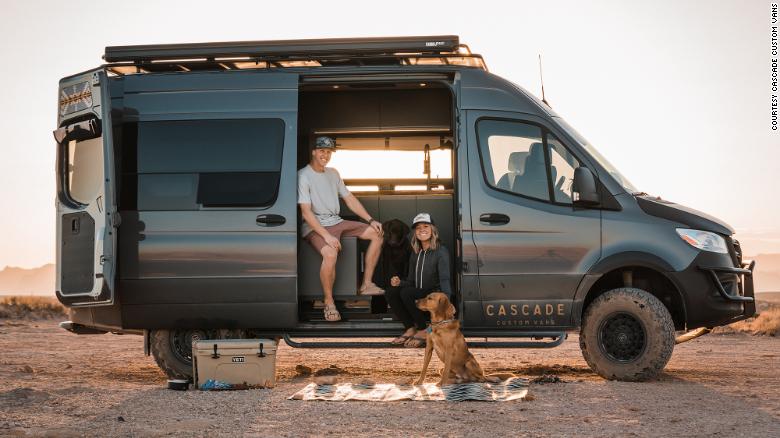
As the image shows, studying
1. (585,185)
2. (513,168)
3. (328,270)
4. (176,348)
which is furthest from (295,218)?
(585,185)

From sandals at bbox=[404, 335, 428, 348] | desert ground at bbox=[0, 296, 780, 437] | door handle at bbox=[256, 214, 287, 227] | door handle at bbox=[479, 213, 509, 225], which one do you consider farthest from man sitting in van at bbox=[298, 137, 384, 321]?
door handle at bbox=[479, 213, 509, 225]

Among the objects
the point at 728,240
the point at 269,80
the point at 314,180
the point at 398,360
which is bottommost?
the point at 398,360

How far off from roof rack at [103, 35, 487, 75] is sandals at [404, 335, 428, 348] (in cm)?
265

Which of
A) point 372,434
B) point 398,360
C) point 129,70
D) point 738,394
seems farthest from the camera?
point 398,360

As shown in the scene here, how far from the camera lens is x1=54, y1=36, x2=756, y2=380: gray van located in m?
9.41

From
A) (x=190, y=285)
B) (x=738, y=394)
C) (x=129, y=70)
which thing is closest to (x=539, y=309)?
(x=738, y=394)

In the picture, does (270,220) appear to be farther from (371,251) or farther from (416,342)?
(416,342)

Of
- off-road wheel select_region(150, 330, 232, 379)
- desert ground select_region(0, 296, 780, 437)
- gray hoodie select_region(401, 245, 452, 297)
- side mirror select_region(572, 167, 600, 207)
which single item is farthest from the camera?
off-road wheel select_region(150, 330, 232, 379)

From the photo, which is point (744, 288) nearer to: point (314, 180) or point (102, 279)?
point (314, 180)

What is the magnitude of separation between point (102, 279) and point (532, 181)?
4.08m

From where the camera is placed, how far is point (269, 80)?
984 centimetres

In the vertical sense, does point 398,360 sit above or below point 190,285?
below

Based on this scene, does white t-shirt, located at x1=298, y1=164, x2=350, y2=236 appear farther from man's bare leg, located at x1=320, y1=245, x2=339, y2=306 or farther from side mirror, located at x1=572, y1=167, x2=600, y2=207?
side mirror, located at x1=572, y1=167, x2=600, y2=207

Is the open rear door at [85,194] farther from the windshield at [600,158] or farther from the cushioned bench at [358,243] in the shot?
the windshield at [600,158]
